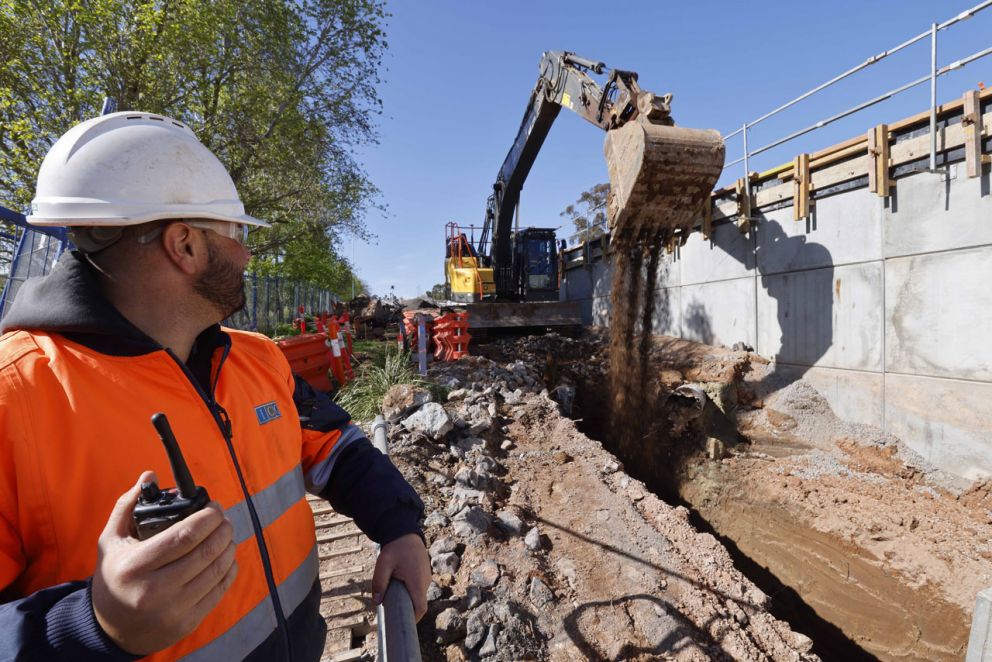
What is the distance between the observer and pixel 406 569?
1.39 metres

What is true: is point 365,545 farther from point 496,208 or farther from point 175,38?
point 175,38

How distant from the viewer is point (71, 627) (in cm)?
72

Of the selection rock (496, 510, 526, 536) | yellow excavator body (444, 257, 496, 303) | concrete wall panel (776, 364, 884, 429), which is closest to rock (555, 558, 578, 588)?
rock (496, 510, 526, 536)

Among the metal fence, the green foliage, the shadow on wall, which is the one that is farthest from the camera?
the shadow on wall

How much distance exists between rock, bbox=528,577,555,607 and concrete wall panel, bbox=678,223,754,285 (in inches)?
320

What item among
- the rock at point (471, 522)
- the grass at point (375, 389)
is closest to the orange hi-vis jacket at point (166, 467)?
the rock at point (471, 522)

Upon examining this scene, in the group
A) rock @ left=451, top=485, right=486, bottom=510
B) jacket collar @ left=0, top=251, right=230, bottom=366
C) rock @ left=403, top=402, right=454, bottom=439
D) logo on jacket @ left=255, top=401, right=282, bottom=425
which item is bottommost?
rock @ left=451, top=485, right=486, bottom=510

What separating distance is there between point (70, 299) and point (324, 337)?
22.2 feet

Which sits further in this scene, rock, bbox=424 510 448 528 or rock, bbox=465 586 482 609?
rock, bbox=424 510 448 528

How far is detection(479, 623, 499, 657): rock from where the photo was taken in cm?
259

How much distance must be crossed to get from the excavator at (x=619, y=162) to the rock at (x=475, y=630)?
16.8ft

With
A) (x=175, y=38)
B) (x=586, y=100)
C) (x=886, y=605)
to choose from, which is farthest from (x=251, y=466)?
(x=175, y=38)

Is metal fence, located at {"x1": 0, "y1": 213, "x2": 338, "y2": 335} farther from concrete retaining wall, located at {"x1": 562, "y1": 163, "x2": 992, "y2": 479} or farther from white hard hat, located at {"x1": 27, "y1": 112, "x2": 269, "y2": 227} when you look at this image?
concrete retaining wall, located at {"x1": 562, "y1": 163, "x2": 992, "y2": 479}

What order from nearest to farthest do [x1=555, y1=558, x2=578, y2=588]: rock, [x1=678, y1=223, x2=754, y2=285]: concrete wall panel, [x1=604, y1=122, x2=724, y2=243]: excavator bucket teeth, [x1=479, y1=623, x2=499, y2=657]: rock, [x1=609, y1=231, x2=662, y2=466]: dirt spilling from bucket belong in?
[x1=479, y1=623, x2=499, y2=657]: rock < [x1=555, y1=558, x2=578, y2=588]: rock < [x1=604, y1=122, x2=724, y2=243]: excavator bucket teeth < [x1=609, y1=231, x2=662, y2=466]: dirt spilling from bucket < [x1=678, y1=223, x2=754, y2=285]: concrete wall panel
